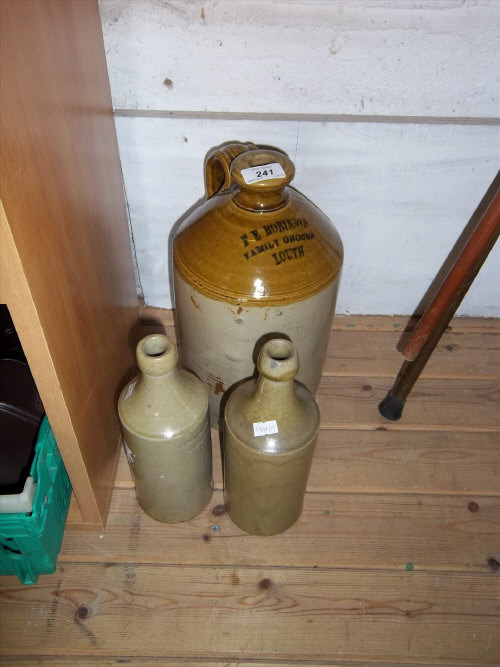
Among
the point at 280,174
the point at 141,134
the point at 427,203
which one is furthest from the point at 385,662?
the point at 141,134

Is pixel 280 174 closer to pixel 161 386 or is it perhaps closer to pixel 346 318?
pixel 161 386

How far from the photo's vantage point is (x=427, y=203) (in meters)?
1.42

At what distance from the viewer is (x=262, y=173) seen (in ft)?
3.31

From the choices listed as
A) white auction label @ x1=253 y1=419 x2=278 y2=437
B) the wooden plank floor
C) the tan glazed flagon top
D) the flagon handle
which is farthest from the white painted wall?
white auction label @ x1=253 y1=419 x2=278 y2=437

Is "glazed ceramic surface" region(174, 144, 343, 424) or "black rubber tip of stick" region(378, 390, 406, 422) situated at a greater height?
"glazed ceramic surface" region(174, 144, 343, 424)

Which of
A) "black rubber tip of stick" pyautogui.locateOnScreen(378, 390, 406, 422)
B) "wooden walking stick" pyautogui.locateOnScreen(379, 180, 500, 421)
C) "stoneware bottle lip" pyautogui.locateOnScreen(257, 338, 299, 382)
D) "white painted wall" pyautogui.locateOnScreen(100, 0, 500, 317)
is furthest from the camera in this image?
"black rubber tip of stick" pyautogui.locateOnScreen(378, 390, 406, 422)

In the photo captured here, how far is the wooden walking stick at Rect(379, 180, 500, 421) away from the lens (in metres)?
1.03

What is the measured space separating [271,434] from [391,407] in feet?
1.67

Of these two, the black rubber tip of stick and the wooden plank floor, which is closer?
the wooden plank floor

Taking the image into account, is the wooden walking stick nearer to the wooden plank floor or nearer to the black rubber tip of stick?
the black rubber tip of stick

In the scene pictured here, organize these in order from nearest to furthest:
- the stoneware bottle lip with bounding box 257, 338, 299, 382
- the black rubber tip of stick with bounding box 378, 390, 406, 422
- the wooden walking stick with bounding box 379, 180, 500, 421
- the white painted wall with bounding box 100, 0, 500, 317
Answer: the stoneware bottle lip with bounding box 257, 338, 299, 382 → the wooden walking stick with bounding box 379, 180, 500, 421 → the white painted wall with bounding box 100, 0, 500, 317 → the black rubber tip of stick with bounding box 378, 390, 406, 422

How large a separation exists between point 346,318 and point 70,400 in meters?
0.95

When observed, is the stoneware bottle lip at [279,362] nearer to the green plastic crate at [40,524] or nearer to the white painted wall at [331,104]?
the green plastic crate at [40,524]

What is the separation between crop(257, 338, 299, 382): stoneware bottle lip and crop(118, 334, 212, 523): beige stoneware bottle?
152 mm
